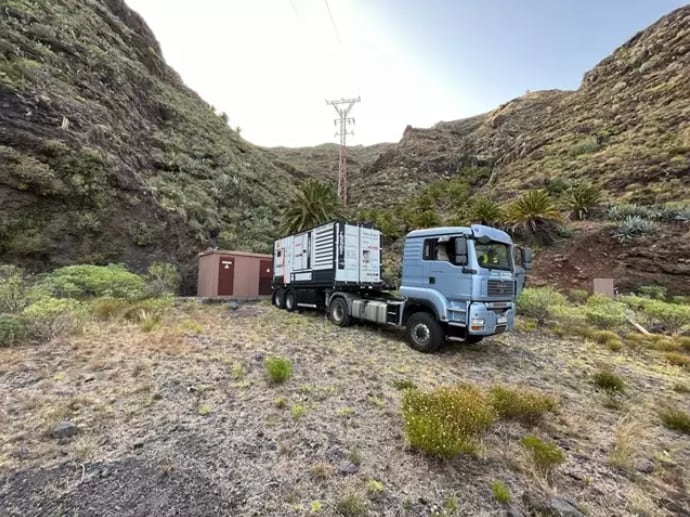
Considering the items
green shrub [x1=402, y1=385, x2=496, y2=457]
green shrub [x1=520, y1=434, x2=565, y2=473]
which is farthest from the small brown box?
green shrub [x1=520, y1=434, x2=565, y2=473]

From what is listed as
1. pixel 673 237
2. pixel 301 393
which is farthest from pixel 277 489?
pixel 673 237

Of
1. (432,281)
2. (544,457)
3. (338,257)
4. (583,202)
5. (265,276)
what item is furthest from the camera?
(265,276)

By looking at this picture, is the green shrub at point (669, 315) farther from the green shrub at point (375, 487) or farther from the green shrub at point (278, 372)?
the green shrub at point (278, 372)

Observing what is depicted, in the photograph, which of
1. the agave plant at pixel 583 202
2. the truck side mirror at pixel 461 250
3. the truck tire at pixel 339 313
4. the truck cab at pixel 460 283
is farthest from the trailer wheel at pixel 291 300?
the agave plant at pixel 583 202

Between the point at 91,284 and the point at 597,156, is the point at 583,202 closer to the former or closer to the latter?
the point at 597,156

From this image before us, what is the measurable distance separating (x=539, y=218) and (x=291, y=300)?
1434 cm

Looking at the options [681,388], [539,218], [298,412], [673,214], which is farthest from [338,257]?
[673,214]

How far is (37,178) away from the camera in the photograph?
40.0ft

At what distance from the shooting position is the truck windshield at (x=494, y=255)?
6.66m

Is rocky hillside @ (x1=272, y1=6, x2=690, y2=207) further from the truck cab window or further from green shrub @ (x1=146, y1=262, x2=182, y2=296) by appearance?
green shrub @ (x1=146, y1=262, x2=182, y2=296)

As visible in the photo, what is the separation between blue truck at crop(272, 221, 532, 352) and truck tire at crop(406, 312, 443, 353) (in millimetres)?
23

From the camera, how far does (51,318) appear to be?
20.3 feet

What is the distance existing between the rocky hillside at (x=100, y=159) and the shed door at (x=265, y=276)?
4125 millimetres

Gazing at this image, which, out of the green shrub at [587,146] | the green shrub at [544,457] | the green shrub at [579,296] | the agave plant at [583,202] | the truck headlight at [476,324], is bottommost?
the green shrub at [544,457]
